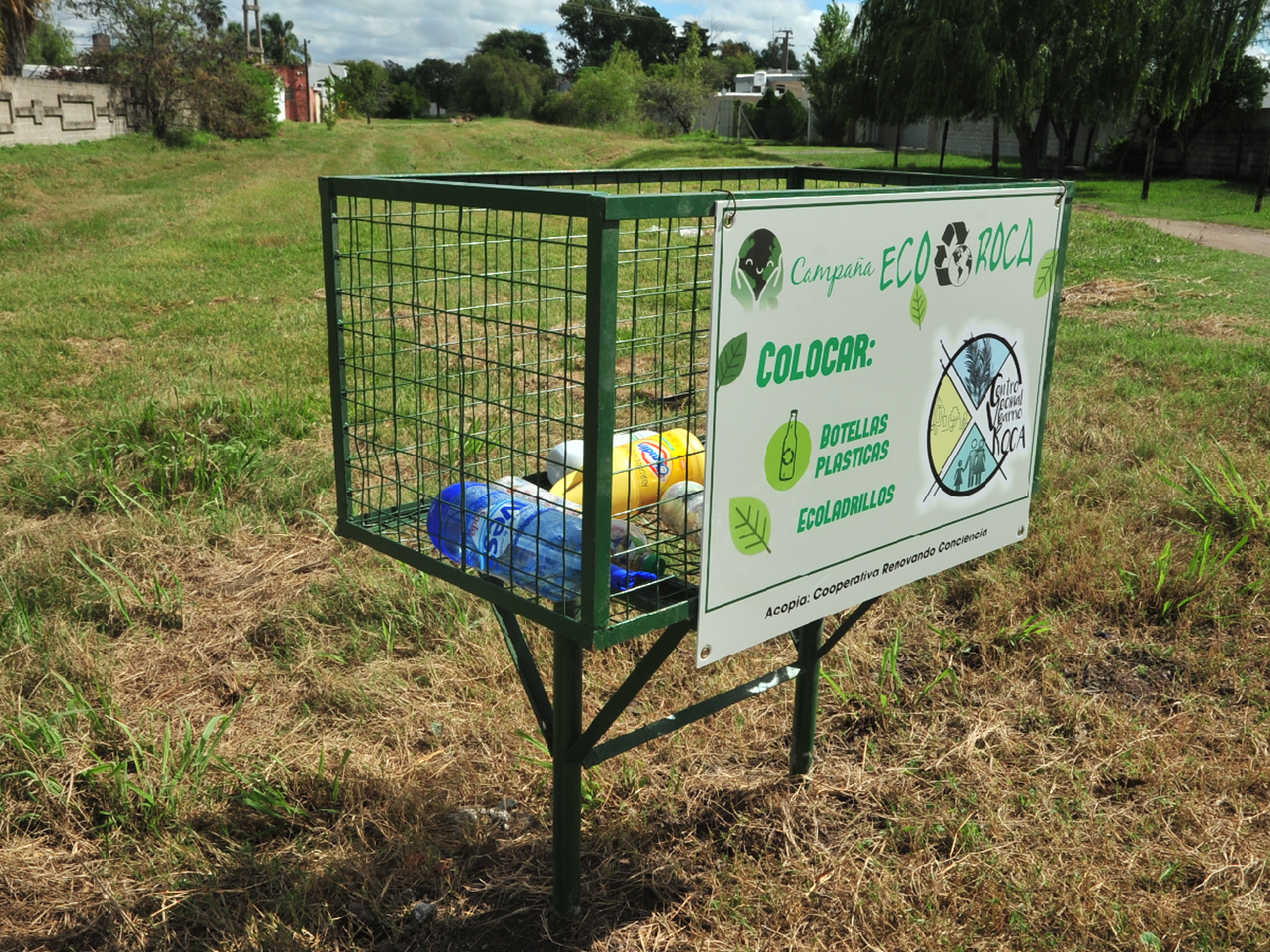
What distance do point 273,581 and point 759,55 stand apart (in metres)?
117

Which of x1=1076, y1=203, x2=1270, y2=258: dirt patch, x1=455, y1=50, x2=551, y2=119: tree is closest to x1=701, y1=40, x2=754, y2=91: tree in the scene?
x1=455, y1=50, x2=551, y2=119: tree

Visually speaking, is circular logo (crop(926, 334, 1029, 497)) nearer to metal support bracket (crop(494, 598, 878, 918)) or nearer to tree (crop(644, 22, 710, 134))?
metal support bracket (crop(494, 598, 878, 918))

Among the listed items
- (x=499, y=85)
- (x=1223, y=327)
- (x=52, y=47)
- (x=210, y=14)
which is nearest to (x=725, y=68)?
(x=499, y=85)

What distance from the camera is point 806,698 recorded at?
2758 millimetres

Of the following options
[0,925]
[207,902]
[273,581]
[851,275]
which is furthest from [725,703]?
[273,581]

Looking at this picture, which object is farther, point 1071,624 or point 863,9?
point 863,9

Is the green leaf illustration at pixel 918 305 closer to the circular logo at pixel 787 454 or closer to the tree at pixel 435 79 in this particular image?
the circular logo at pixel 787 454

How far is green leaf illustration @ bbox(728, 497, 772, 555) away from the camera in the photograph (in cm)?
181

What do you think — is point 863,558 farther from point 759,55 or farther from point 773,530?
point 759,55

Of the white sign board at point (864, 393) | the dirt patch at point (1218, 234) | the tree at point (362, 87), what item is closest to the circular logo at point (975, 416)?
the white sign board at point (864, 393)

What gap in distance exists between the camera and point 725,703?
7.95 feet

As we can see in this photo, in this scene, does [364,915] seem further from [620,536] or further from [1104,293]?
[1104,293]

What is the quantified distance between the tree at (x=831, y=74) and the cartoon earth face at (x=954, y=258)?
2462cm

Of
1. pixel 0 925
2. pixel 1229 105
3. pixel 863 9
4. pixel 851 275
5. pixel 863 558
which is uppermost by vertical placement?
pixel 863 9
